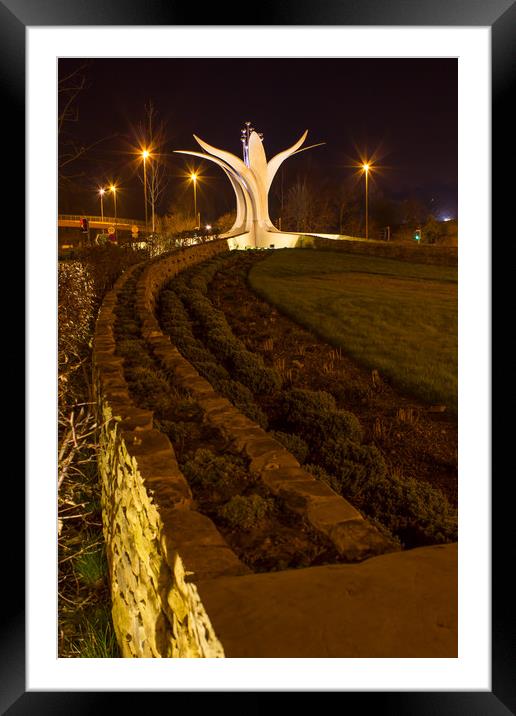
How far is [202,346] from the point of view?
6.73 meters

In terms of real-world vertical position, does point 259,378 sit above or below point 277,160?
below

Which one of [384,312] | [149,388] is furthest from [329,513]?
[384,312]

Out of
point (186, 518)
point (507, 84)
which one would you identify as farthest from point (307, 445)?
point (507, 84)

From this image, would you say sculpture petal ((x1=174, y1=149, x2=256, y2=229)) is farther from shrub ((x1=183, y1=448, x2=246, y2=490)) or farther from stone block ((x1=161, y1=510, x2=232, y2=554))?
stone block ((x1=161, y1=510, x2=232, y2=554))

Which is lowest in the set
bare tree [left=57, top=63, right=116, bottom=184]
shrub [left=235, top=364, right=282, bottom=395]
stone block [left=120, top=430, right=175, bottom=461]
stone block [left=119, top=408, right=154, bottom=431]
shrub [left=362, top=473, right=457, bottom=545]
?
shrub [left=362, top=473, right=457, bottom=545]

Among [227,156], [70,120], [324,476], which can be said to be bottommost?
[324,476]

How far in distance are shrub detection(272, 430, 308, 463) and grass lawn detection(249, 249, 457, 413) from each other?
1604mm

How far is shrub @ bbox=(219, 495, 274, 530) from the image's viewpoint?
2.37 m

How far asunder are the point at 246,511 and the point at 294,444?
162cm

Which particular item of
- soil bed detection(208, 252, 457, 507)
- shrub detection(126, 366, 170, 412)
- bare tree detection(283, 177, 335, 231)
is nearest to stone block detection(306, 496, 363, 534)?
soil bed detection(208, 252, 457, 507)

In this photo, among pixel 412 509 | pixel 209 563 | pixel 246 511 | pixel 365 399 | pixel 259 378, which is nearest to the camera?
pixel 209 563

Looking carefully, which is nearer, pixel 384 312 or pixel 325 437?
pixel 325 437

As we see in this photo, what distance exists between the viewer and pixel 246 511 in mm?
2404

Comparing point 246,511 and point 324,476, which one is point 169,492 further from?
point 324,476
